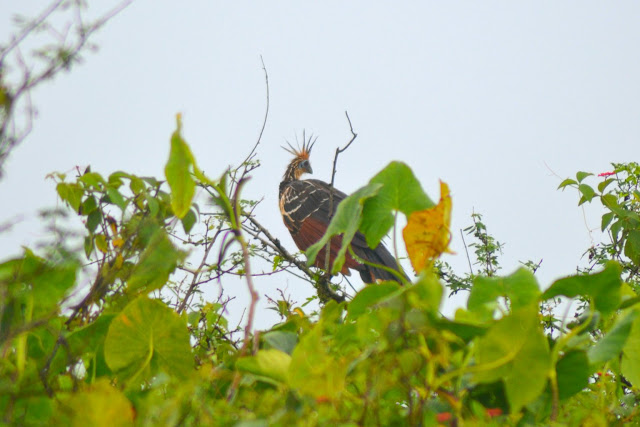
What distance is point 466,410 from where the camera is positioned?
90 centimetres

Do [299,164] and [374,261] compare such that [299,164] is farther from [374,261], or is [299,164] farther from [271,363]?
Result: [271,363]

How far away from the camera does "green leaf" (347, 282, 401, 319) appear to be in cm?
105

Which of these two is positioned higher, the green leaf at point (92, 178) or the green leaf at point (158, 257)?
the green leaf at point (92, 178)

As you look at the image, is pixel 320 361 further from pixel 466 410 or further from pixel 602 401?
pixel 602 401

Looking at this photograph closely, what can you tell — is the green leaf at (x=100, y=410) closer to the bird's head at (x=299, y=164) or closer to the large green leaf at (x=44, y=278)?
the large green leaf at (x=44, y=278)

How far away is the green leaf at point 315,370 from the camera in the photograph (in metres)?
0.75

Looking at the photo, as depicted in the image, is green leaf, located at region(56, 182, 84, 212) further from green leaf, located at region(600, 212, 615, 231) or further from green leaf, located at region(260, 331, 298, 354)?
green leaf, located at region(600, 212, 615, 231)

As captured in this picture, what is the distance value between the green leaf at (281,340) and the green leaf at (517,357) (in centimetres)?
34

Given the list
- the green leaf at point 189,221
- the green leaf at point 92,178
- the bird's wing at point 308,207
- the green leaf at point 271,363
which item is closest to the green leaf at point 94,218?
the green leaf at point 92,178

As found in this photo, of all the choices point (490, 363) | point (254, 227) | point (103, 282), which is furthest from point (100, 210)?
point (254, 227)

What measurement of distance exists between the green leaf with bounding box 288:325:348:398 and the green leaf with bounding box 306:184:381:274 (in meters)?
0.23

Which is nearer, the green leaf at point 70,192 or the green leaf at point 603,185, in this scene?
the green leaf at point 70,192

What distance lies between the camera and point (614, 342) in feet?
3.07

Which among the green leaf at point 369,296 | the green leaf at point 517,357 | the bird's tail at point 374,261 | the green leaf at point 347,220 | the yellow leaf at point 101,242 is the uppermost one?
the bird's tail at point 374,261
